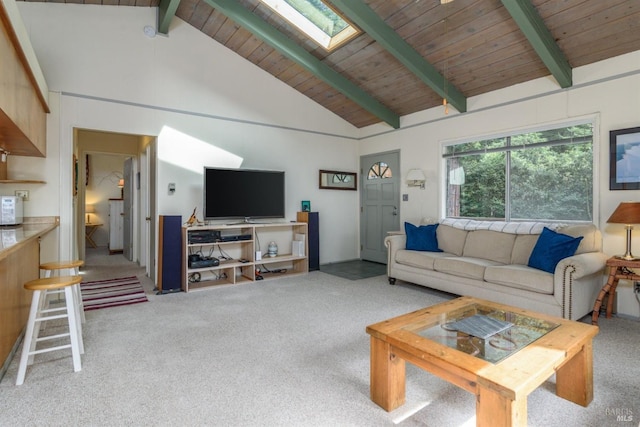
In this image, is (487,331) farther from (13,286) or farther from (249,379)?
(13,286)

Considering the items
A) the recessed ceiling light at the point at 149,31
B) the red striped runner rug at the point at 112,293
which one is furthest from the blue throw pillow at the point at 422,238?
the recessed ceiling light at the point at 149,31

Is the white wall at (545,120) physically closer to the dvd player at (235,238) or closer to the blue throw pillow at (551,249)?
the blue throw pillow at (551,249)

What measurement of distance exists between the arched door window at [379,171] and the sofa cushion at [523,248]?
2453 mm

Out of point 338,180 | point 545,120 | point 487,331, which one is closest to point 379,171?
point 338,180

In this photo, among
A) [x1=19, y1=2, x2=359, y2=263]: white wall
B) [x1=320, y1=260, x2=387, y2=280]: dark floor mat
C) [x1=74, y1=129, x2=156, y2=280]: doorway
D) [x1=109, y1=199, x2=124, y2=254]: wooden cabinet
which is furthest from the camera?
[x1=109, y1=199, x2=124, y2=254]: wooden cabinet

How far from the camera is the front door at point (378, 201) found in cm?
564

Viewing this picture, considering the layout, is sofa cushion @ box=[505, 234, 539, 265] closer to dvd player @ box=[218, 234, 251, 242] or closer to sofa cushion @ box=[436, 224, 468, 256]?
sofa cushion @ box=[436, 224, 468, 256]

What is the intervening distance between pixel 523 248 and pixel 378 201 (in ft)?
8.81

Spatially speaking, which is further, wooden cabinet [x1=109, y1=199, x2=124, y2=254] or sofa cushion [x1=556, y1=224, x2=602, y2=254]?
wooden cabinet [x1=109, y1=199, x2=124, y2=254]

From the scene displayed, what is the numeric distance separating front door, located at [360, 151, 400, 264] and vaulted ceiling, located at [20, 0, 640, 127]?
736 mm

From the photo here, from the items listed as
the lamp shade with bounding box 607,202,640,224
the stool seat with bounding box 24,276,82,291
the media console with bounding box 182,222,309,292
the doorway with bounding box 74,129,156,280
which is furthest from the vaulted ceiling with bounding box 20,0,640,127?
the stool seat with bounding box 24,276,82,291

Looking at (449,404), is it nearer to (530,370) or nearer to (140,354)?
(530,370)

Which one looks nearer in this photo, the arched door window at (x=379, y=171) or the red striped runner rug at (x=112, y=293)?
the red striped runner rug at (x=112, y=293)

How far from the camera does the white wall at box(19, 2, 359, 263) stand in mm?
3738
